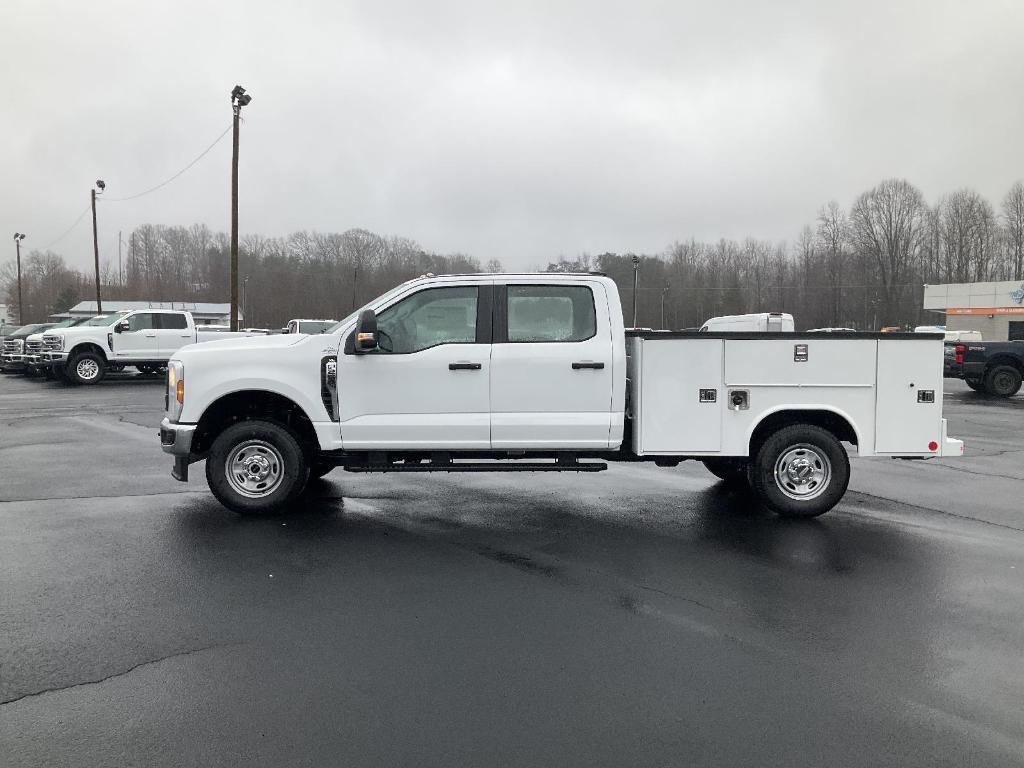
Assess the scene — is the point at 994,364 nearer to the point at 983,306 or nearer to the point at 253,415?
the point at 253,415

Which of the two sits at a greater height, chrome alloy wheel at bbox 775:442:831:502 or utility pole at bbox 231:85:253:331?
utility pole at bbox 231:85:253:331

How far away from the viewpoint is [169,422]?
7215 millimetres

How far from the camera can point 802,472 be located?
7242mm

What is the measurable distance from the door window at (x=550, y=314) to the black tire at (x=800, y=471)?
1939 millimetres

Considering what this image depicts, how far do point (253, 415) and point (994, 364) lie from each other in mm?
20752

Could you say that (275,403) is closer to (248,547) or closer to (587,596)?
(248,547)

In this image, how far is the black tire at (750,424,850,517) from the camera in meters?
7.15

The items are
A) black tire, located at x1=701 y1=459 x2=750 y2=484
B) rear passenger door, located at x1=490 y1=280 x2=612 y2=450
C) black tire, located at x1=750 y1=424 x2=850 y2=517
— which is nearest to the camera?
rear passenger door, located at x1=490 y1=280 x2=612 y2=450

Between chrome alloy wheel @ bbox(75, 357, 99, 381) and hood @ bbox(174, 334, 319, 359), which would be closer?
hood @ bbox(174, 334, 319, 359)

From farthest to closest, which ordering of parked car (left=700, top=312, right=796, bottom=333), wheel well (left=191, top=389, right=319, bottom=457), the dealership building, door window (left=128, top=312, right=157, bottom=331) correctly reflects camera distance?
the dealership building, door window (left=128, top=312, right=157, bottom=331), parked car (left=700, top=312, right=796, bottom=333), wheel well (left=191, top=389, right=319, bottom=457)

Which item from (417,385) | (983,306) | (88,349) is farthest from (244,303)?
(417,385)

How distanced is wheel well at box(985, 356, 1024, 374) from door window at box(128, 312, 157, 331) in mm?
23831

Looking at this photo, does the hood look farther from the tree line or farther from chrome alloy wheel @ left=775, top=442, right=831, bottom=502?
the tree line

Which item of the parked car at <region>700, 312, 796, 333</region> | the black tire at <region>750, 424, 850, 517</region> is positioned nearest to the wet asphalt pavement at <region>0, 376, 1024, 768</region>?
the black tire at <region>750, 424, 850, 517</region>
